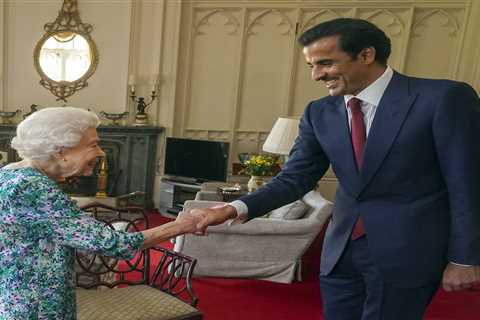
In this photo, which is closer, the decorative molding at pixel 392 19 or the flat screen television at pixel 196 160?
the decorative molding at pixel 392 19

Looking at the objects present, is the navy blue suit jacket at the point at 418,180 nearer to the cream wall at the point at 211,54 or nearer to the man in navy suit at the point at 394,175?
the man in navy suit at the point at 394,175

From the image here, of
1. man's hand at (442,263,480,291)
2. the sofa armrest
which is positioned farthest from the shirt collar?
the sofa armrest

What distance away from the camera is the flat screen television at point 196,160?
508cm

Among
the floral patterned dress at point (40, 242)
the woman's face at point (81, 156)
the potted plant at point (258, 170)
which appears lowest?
the potted plant at point (258, 170)

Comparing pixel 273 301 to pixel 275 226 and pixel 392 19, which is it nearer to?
pixel 275 226

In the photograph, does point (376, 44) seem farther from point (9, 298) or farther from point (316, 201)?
point (316, 201)

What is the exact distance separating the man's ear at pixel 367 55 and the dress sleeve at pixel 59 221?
86 cm

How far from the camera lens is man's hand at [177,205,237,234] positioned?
1371 mm

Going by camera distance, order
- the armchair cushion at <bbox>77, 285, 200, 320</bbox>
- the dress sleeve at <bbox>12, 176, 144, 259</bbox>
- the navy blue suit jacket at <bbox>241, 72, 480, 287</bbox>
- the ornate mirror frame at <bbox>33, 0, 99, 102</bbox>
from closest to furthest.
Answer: the navy blue suit jacket at <bbox>241, 72, 480, 287</bbox>, the dress sleeve at <bbox>12, 176, 144, 259</bbox>, the armchair cushion at <bbox>77, 285, 200, 320</bbox>, the ornate mirror frame at <bbox>33, 0, 99, 102</bbox>

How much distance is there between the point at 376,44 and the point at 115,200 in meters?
4.43

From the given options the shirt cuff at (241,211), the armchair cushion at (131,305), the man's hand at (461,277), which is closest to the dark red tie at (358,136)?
the man's hand at (461,277)

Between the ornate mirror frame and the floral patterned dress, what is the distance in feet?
15.9

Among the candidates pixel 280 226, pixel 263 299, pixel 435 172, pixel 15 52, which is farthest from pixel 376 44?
pixel 15 52

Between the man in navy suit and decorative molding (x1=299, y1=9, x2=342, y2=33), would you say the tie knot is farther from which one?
decorative molding (x1=299, y1=9, x2=342, y2=33)
